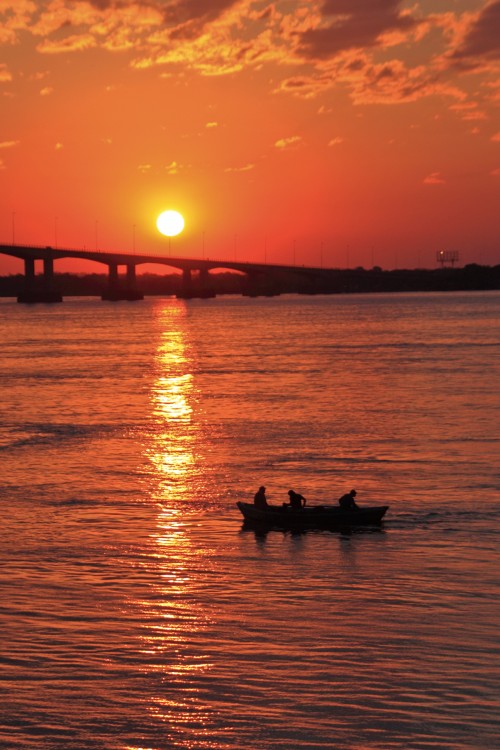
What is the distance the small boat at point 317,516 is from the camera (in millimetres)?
28203

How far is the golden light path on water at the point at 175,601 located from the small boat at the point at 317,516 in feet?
7.20

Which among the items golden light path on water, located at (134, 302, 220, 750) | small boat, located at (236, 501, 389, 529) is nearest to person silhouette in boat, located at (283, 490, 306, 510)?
small boat, located at (236, 501, 389, 529)

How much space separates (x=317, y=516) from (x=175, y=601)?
7.25 metres

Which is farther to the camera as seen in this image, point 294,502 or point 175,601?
point 294,502

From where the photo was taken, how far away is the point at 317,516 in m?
28.2

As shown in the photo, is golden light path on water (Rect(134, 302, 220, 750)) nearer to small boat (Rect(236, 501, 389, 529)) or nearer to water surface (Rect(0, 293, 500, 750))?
water surface (Rect(0, 293, 500, 750))

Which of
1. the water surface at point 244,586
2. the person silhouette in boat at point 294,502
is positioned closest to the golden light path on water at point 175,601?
the water surface at point 244,586

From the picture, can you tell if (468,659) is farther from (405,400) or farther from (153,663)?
(405,400)

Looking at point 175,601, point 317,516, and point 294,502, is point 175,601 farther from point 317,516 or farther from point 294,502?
point 294,502

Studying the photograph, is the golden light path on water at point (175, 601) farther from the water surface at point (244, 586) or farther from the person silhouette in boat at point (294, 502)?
the person silhouette in boat at point (294, 502)

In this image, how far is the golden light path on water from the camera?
1581cm

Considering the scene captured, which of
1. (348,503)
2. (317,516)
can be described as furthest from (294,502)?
(348,503)

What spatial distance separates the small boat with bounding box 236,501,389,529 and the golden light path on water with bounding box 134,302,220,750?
7.20 feet

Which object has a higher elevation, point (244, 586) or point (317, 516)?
point (317, 516)
